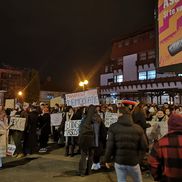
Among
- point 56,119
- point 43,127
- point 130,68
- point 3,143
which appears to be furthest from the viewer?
point 130,68

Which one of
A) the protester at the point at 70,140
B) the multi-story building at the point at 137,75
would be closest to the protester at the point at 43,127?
the protester at the point at 70,140

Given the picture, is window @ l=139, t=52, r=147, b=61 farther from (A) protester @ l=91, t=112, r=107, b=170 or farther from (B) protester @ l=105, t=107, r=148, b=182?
(B) protester @ l=105, t=107, r=148, b=182

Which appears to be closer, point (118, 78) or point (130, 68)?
point (130, 68)

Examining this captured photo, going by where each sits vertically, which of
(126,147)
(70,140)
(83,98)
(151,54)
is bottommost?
(70,140)

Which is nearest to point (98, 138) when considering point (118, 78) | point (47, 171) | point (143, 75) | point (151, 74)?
point (47, 171)

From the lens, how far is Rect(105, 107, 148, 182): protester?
16.8 ft

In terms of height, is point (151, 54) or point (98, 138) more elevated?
point (151, 54)

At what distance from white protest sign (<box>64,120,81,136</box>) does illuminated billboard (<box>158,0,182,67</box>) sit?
578 centimetres

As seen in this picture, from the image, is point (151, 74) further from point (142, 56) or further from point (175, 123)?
point (175, 123)

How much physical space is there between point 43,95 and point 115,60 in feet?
122

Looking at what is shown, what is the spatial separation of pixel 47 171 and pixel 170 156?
5.89 m

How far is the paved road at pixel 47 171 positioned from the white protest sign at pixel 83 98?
207 cm

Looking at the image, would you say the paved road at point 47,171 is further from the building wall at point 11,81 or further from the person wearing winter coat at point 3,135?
the building wall at point 11,81

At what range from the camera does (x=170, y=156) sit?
12.6 ft
